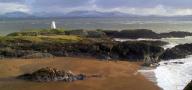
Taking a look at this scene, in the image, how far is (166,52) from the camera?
158 feet

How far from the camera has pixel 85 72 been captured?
121 feet

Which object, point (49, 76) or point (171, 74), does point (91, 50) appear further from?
point (49, 76)

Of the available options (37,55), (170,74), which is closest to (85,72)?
(170,74)

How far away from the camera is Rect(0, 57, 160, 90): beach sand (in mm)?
30625

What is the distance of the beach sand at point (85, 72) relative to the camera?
30.6 meters

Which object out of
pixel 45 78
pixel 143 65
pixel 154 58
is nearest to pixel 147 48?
pixel 154 58

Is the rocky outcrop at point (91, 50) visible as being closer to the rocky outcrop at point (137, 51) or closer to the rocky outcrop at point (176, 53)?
the rocky outcrop at point (137, 51)

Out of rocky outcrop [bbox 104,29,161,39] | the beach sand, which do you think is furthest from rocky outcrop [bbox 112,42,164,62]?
rocky outcrop [bbox 104,29,161,39]

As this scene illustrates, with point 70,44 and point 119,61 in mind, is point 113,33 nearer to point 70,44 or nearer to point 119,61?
point 70,44

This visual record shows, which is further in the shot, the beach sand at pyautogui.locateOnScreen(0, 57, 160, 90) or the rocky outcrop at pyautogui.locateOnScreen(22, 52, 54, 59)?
the rocky outcrop at pyautogui.locateOnScreen(22, 52, 54, 59)

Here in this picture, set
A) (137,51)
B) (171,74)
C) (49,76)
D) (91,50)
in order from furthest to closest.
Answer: (91,50), (137,51), (171,74), (49,76)

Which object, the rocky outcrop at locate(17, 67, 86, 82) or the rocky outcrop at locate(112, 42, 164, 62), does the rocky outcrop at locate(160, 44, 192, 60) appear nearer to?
the rocky outcrop at locate(112, 42, 164, 62)

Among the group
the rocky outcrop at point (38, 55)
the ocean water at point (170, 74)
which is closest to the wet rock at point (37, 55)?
the rocky outcrop at point (38, 55)

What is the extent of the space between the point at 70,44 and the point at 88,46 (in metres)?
2.84
